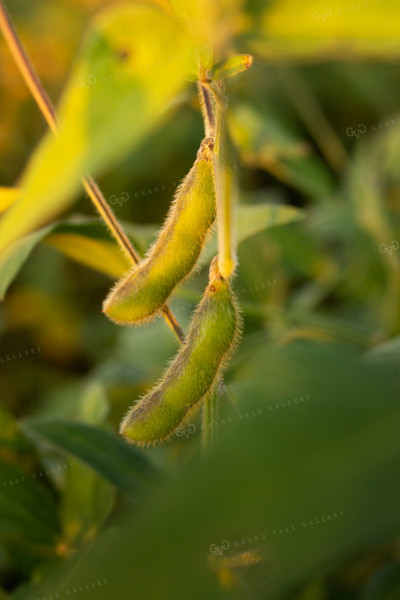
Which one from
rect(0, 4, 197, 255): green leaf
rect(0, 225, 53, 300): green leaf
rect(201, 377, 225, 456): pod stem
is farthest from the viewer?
rect(0, 225, 53, 300): green leaf

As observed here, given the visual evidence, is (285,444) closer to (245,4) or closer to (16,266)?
(245,4)

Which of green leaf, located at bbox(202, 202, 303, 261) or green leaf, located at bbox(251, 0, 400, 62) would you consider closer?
green leaf, located at bbox(251, 0, 400, 62)

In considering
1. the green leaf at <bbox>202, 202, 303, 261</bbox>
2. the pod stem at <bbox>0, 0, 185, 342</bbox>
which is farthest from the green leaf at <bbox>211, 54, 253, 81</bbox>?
the green leaf at <bbox>202, 202, 303, 261</bbox>

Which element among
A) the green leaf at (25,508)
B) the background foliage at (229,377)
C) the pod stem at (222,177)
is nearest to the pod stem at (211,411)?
the background foliage at (229,377)

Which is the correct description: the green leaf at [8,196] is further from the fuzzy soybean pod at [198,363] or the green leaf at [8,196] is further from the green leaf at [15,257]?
the fuzzy soybean pod at [198,363]

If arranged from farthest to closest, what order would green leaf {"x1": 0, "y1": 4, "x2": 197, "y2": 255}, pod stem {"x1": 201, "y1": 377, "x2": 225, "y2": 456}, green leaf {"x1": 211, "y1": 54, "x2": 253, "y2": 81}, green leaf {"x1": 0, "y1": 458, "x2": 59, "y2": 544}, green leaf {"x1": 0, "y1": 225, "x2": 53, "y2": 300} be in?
green leaf {"x1": 0, "y1": 458, "x2": 59, "y2": 544}, green leaf {"x1": 0, "y1": 225, "x2": 53, "y2": 300}, pod stem {"x1": 201, "y1": 377, "x2": 225, "y2": 456}, green leaf {"x1": 211, "y1": 54, "x2": 253, "y2": 81}, green leaf {"x1": 0, "y1": 4, "x2": 197, "y2": 255}

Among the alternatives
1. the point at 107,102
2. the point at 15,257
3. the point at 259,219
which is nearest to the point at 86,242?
the point at 15,257

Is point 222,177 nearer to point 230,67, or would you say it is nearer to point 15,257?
point 230,67

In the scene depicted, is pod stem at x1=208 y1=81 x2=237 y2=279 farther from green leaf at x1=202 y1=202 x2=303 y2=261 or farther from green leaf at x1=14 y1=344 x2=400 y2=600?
green leaf at x1=202 y1=202 x2=303 y2=261
